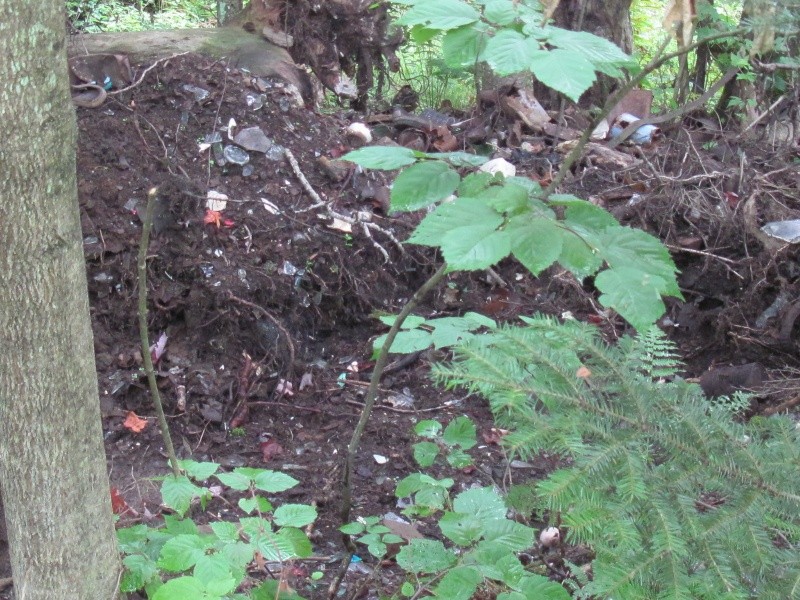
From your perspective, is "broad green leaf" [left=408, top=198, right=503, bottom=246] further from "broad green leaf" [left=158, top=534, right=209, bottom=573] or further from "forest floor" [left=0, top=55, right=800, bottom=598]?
"forest floor" [left=0, top=55, right=800, bottom=598]

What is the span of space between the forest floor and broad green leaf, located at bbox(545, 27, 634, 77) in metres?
1.74

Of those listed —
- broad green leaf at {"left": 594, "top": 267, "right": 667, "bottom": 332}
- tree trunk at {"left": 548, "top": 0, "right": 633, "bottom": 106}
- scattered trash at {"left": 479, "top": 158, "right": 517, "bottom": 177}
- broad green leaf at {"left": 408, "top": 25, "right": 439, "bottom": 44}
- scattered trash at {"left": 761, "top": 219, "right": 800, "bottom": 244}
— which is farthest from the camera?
tree trunk at {"left": 548, "top": 0, "right": 633, "bottom": 106}

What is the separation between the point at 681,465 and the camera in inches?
57.4

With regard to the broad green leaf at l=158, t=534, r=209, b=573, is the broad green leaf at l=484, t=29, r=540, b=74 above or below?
above

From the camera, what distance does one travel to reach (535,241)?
55.6 inches

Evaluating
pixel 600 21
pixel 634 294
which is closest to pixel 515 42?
pixel 634 294

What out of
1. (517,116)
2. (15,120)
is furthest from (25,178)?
(517,116)

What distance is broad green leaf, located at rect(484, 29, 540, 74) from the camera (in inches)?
57.2

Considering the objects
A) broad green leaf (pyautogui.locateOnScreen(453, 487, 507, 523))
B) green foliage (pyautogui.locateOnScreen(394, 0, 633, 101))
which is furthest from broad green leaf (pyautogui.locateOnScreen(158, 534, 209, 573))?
green foliage (pyautogui.locateOnScreen(394, 0, 633, 101))

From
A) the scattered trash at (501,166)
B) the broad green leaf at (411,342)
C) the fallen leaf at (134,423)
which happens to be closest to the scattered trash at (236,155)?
the scattered trash at (501,166)

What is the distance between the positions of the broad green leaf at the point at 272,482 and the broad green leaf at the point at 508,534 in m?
0.46

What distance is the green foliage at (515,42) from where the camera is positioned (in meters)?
1.45

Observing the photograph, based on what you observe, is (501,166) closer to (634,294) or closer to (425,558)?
(425,558)

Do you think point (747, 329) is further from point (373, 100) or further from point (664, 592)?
point (373, 100)
